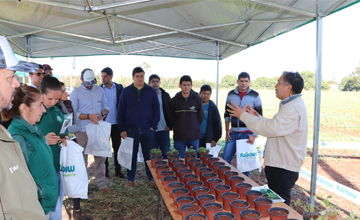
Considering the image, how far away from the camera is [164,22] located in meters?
3.40

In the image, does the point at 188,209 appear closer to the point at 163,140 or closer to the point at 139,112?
the point at 139,112

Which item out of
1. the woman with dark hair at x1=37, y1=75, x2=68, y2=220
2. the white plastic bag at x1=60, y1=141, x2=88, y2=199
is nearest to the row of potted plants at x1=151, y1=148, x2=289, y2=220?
the white plastic bag at x1=60, y1=141, x2=88, y2=199

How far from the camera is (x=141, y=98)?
10.4 feet

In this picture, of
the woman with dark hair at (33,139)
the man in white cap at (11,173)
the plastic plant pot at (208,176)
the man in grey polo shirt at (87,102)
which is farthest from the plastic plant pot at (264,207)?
the man in grey polo shirt at (87,102)

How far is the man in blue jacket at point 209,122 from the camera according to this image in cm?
335

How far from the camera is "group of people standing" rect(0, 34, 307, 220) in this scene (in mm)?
769

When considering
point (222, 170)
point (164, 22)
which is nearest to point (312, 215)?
point (222, 170)

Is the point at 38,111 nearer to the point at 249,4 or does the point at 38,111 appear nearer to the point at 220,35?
the point at 249,4

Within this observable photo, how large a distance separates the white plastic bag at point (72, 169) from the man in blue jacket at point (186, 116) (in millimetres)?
1309

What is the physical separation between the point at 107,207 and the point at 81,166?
1.08m

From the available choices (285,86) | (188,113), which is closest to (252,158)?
(188,113)

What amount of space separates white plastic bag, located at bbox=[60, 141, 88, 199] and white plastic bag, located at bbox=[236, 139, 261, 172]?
1.74 meters

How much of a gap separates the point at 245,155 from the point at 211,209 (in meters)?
1.86

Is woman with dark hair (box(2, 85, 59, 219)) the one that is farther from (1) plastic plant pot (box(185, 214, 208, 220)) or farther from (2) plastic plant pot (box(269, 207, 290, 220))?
(2) plastic plant pot (box(269, 207, 290, 220))
